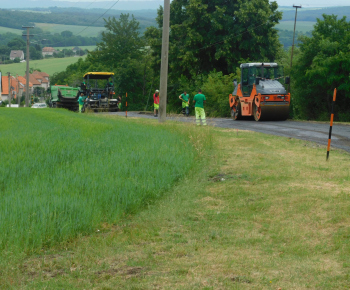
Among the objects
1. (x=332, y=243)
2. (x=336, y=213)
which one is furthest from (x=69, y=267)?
(x=336, y=213)

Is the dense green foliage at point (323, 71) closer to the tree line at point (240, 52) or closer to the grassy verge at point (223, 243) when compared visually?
the tree line at point (240, 52)

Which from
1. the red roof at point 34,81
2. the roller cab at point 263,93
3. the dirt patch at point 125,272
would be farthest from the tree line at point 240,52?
the red roof at point 34,81

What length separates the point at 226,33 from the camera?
4388 cm

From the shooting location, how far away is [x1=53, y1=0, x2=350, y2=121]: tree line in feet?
98.7

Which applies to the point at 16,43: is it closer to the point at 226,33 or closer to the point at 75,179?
the point at 226,33

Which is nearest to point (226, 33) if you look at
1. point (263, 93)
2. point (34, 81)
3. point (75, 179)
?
point (263, 93)

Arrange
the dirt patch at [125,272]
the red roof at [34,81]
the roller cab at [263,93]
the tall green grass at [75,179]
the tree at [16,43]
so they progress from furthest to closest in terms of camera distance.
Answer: the red roof at [34,81] → the tree at [16,43] → the roller cab at [263,93] → the tall green grass at [75,179] → the dirt patch at [125,272]

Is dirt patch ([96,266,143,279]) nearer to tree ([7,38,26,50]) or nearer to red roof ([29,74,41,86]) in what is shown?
tree ([7,38,26,50])

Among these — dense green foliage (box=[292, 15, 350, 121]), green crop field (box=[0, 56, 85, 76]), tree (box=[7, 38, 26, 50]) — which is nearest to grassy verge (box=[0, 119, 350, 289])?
dense green foliage (box=[292, 15, 350, 121])

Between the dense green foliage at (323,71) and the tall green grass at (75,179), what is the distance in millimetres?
17363

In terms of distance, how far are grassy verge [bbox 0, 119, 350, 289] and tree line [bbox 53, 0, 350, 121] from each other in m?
21.1

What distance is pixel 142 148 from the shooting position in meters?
11.9

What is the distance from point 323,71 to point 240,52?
15.4 meters

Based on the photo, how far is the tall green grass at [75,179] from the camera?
6.08 m
